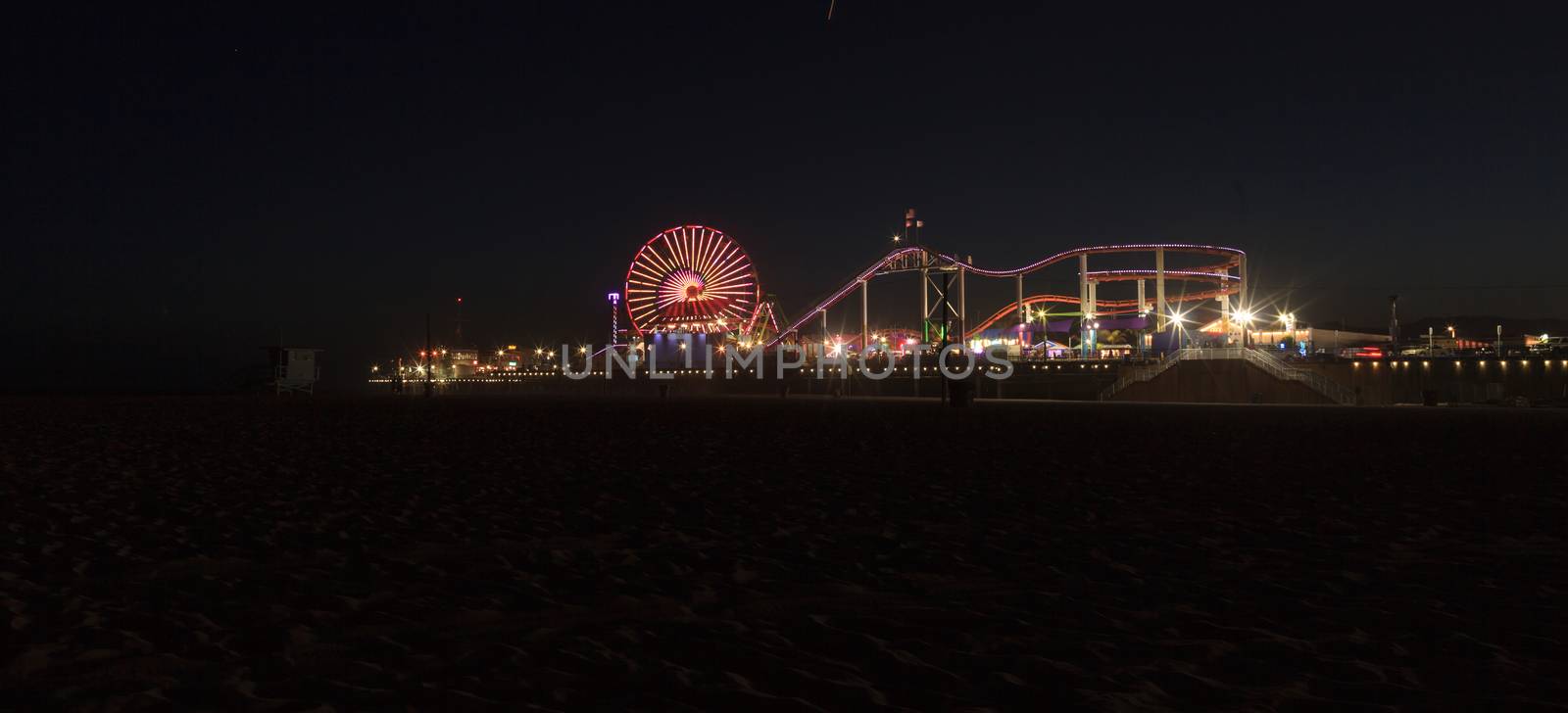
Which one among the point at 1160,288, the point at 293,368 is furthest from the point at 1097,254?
the point at 293,368

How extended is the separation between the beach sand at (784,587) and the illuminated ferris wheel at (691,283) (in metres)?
62.2

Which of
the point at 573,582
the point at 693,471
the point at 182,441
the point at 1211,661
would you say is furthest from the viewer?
the point at 182,441

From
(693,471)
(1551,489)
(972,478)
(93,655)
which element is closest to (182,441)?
(693,471)

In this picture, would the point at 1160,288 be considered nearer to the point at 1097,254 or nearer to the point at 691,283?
the point at 1097,254

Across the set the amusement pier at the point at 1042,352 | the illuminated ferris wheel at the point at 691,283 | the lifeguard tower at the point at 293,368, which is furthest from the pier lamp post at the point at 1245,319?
the lifeguard tower at the point at 293,368

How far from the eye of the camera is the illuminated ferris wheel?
74.6 metres

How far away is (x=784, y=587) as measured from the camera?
18.5ft

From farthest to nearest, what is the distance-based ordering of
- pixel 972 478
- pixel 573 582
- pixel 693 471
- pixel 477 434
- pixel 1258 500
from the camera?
pixel 477 434 → pixel 693 471 → pixel 972 478 → pixel 1258 500 → pixel 573 582

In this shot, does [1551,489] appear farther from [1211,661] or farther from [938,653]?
[938,653]

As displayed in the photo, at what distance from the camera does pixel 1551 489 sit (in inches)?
395

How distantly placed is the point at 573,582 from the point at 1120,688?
3157 mm

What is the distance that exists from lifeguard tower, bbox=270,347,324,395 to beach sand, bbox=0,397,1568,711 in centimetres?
4692

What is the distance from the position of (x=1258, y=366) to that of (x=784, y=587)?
157ft

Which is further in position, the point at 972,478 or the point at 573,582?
the point at 972,478
